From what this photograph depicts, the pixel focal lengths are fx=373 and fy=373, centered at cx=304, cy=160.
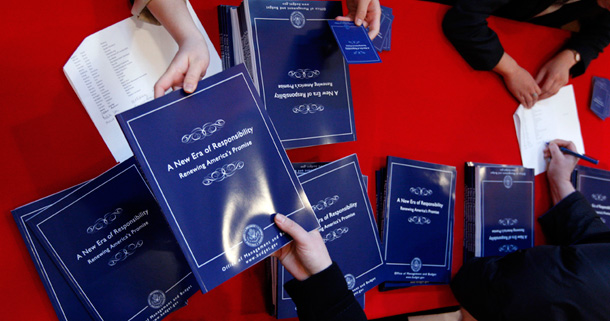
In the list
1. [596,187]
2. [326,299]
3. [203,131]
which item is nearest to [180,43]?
[203,131]

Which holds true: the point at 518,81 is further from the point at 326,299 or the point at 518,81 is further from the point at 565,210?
the point at 326,299

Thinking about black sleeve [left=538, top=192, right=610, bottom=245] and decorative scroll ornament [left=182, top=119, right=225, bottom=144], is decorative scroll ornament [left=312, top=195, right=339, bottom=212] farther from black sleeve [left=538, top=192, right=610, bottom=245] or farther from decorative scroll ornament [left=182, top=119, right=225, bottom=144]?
black sleeve [left=538, top=192, right=610, bottom=245]

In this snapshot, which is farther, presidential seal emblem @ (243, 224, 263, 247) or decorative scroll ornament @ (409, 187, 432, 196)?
decorative scroll ornament @ (409, 187, 432, 196)

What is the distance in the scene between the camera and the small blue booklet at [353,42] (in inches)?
33.4

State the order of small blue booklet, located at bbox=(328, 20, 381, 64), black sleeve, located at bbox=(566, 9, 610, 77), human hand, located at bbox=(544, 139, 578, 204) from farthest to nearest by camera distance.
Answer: black sleeve, located at bbox=(566, 9, 610, 77), human hand, located at bbox=(544, 139, 578, 204), small blue booklet, located at bbox=(328, 20, 381, 64)

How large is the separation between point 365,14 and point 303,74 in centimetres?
22

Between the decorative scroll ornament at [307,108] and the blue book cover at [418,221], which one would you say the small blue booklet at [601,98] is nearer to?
the blue book cover at [418,221]

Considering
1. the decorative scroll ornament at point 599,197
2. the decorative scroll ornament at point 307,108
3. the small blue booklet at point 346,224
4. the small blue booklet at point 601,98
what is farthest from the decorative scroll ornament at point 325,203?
the small blue booklet at point 601,98

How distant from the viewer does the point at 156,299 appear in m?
0.76

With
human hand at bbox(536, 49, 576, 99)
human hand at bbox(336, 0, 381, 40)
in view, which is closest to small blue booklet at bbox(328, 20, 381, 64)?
human hand at bbox(336, 0, 381, 40)

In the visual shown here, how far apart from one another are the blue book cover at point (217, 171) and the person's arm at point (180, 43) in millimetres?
77

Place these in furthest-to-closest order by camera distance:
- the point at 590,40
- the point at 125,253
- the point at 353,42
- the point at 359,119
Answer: the point at 590,40 → the point at 359,119 → the point at 353,42 → the point at 125,253

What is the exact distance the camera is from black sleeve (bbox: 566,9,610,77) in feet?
4.52

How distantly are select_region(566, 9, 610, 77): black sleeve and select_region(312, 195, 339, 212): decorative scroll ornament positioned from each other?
1.12 metres
